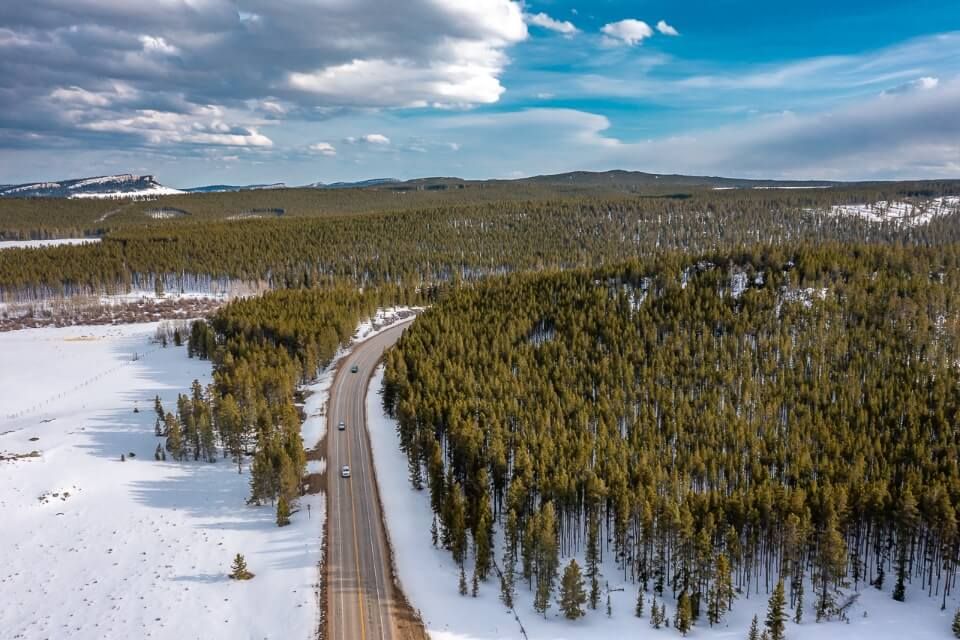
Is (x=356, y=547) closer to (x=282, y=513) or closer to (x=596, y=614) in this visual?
(x=282, y=513)

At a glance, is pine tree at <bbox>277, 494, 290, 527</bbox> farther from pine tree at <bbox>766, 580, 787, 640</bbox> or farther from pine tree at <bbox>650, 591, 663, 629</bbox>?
pine tree at <bbox>766, 580, 787, 640</bbox>

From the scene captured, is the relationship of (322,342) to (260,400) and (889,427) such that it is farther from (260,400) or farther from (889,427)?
(889,427)

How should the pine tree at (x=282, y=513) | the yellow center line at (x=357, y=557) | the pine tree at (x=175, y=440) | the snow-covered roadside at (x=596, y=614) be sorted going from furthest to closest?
the pine tree at (x=175, y=440) → the pine tree at (x=282, y=513) → the snow-covered roadside at (x=596, y=614) → the yellow center line at (x=357, y=557)

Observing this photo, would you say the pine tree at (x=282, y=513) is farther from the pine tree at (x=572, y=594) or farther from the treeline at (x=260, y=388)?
the pine tree at (x=572, y=594)

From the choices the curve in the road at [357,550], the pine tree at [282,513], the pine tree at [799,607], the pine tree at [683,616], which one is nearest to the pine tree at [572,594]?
the pine tree at [683,616]

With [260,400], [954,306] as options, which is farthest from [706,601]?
[954,306]

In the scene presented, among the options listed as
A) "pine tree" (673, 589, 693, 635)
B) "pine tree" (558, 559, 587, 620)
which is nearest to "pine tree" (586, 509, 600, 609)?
"pine tree" (558, 559, 587, 620)
